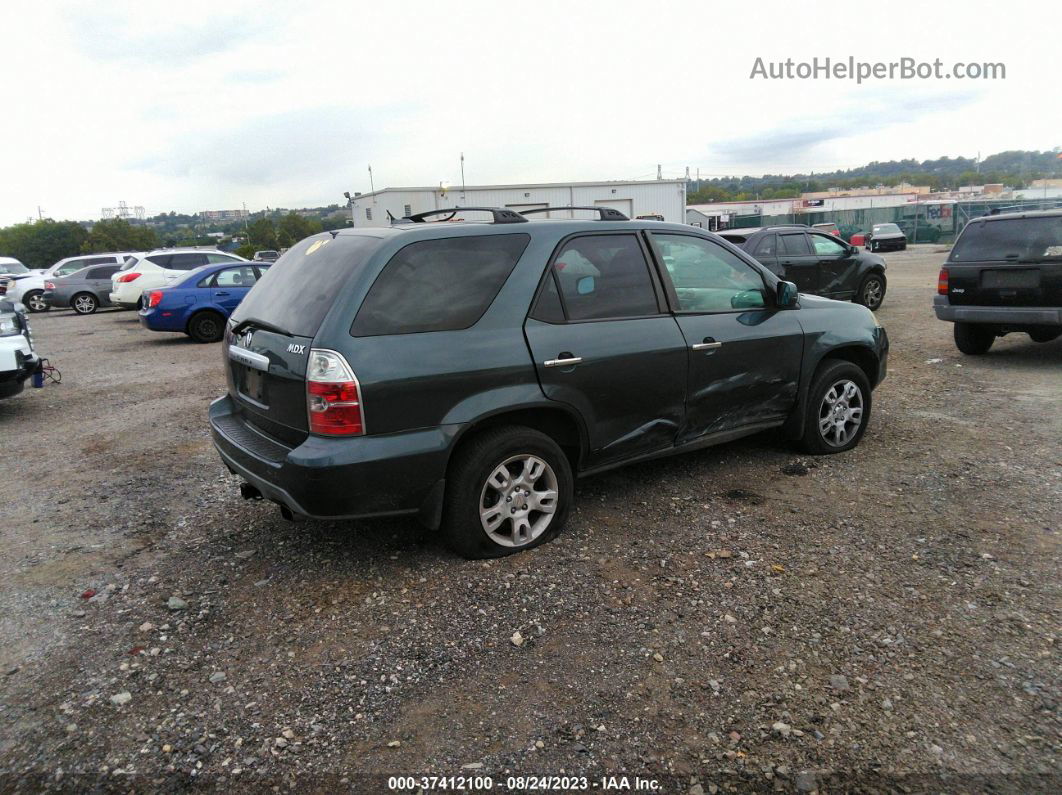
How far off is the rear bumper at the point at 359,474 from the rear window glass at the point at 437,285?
535 mm

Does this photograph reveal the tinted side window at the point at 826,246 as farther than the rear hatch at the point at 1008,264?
Yes

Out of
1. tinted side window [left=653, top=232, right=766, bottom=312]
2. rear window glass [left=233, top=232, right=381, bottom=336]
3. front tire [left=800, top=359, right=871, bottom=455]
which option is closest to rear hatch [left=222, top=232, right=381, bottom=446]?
rear window glass [left=233, top=232, right=381, bottom=336]

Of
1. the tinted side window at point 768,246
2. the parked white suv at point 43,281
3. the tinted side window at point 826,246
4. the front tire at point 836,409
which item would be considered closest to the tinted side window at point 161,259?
the parked white suv at point 43,281

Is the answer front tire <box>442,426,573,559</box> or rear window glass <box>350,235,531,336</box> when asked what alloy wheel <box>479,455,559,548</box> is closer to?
front tire <box>442,426,573,559</box>

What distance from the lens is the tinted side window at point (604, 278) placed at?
419cm

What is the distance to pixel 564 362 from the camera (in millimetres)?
4016

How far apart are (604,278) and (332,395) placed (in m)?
1.76

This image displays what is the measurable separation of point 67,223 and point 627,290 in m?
103

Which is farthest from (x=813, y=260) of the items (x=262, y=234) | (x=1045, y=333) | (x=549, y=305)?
(x=262, y=234)

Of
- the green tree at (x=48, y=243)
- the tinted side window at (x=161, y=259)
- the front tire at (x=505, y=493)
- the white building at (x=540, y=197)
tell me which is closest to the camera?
the front tire at (x=505, y=493)

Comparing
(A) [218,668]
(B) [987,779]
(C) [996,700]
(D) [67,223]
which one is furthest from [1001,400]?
(D) [67,223]

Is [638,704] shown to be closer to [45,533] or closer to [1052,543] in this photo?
[1052,543]

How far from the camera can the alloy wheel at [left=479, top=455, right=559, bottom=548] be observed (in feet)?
12.9

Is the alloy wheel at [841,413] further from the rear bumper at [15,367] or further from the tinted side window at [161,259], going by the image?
the tinted side window at [161,259]
